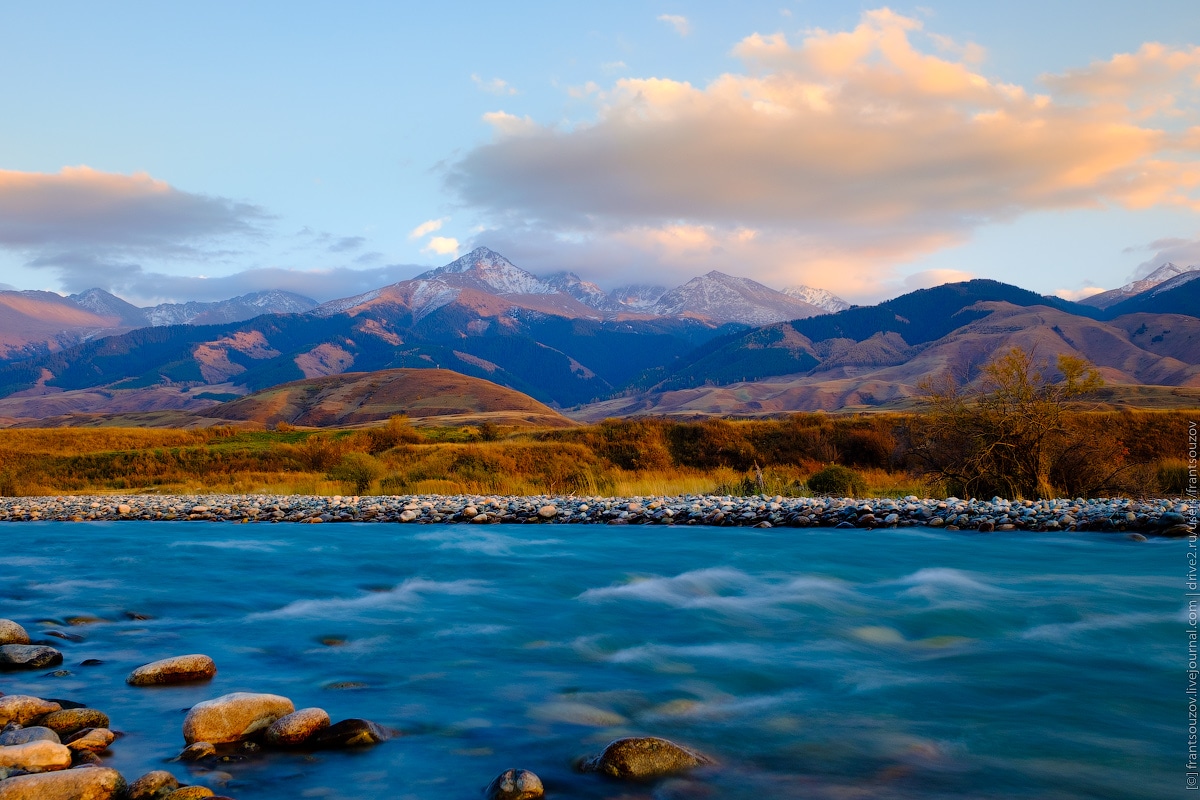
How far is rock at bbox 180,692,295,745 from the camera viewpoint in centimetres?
754

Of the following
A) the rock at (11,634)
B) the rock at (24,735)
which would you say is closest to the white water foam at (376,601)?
the rock at (11,634)

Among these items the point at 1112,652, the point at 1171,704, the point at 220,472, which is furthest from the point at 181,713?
the point at 220,472

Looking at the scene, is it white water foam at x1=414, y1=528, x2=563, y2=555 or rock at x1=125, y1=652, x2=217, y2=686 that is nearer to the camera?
rock at x1=125, y1=652, x2=217, y2=686

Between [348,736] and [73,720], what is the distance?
101 inches

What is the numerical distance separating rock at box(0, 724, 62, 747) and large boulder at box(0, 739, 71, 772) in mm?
167

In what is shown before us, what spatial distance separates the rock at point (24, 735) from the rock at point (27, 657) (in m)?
3.29

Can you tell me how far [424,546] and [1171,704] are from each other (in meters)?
15.3

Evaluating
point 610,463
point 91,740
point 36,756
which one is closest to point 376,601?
point 91,740

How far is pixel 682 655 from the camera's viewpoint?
1109 cm

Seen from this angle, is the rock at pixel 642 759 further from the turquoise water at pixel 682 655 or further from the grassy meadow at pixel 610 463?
the grassy meadow at pixel 610 463

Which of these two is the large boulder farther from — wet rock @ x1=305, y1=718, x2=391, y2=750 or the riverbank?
the riverbank

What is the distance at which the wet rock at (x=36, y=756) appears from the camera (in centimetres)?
634

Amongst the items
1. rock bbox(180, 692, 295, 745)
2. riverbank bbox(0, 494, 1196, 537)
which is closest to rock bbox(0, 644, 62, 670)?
rock bbox(180, 692, 295, 745)

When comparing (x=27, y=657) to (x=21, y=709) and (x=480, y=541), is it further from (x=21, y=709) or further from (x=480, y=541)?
(x=480, y=541)
